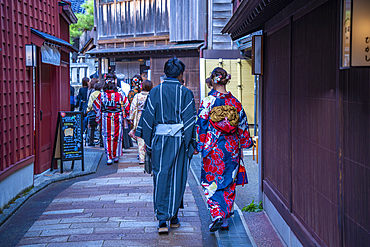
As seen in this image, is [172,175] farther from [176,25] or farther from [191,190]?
[176,25]

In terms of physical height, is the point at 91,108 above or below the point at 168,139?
above

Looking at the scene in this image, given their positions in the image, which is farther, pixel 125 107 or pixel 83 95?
pixel 83 95

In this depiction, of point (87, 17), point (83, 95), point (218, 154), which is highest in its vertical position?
point (87, 17)

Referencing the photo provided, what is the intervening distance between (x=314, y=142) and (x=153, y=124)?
2.39 meters

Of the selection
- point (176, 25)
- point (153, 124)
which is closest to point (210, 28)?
point (176, 25)

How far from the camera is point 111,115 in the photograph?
1095cm

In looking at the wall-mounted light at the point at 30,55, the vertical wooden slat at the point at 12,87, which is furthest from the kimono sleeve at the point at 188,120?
the wall-mounted light at the point at 30,55

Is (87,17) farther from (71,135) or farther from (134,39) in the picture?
(71,135)

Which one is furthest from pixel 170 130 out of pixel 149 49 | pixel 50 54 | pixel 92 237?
pixel 149 49

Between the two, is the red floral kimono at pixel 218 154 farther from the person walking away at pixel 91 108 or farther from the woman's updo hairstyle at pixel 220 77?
the person walking away at pixel 91 108

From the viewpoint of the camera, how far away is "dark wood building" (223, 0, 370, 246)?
2.85 metres

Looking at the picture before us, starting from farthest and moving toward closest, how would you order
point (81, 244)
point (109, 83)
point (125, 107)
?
point (125, 107), point (109, 83), point (81, 244)

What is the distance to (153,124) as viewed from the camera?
5656 millimetres

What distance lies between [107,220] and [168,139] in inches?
61.8
